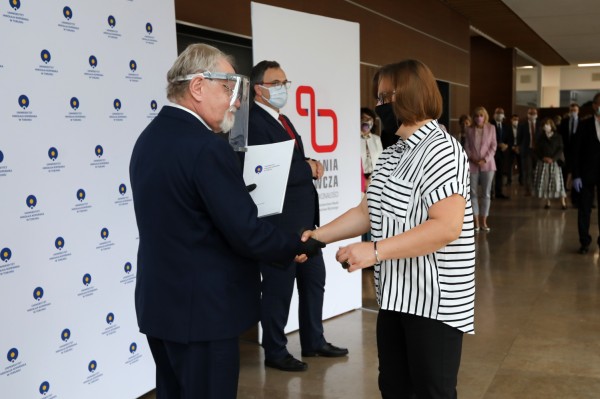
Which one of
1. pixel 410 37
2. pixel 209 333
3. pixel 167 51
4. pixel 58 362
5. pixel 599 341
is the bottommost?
pixel 599 341

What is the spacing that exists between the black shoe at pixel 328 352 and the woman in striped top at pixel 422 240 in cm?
198

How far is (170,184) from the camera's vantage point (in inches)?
73.8

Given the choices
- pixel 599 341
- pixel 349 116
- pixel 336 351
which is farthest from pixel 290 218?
pixel 599 341

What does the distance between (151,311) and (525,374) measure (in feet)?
8.59

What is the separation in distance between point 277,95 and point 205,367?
212 centimetres

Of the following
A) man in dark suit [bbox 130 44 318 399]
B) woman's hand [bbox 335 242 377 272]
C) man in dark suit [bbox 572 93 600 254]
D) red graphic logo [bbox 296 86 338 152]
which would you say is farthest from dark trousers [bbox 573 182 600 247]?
man in dark suit [bbox 130 44 318 399]

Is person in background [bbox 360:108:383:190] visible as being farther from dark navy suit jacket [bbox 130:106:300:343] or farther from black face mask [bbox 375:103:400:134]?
dark navy suit jacket [bbox 130:106:300:343]

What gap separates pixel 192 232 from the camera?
1.90m

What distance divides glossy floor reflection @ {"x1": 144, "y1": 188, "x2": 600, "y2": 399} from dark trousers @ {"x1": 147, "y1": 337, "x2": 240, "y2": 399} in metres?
1.59

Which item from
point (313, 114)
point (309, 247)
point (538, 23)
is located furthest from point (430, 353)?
point (538, 23)

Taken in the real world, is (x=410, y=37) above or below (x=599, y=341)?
above

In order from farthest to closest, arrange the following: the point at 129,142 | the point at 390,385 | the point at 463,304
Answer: the point at 129,142
the point at 390,385
the point at 463,304

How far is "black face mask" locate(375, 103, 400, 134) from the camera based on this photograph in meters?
2.22

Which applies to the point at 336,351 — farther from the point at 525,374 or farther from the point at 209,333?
the point at 209,333
